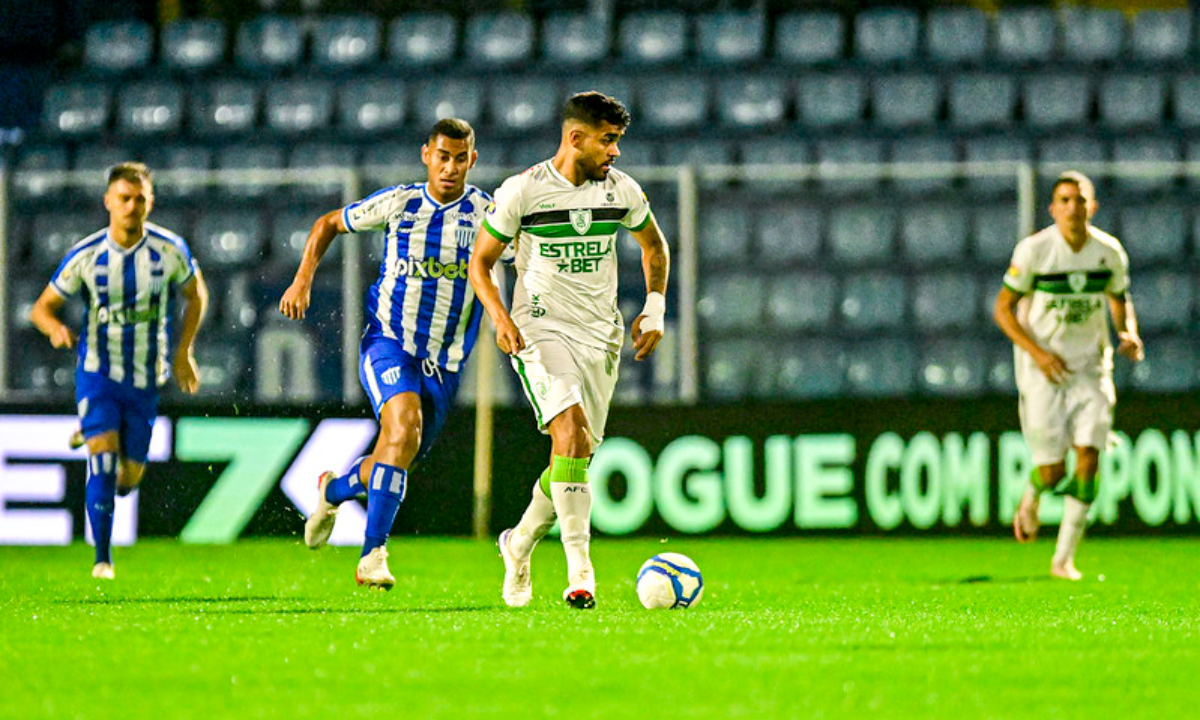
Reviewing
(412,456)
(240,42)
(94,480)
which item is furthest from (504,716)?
(240,42)

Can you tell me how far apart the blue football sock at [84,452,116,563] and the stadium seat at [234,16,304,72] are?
6.57 m

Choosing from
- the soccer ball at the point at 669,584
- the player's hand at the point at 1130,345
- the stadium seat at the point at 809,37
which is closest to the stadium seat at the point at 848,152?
the stadium seat at the point at 809,37

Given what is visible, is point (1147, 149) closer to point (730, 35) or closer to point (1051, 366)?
point (730, 35)

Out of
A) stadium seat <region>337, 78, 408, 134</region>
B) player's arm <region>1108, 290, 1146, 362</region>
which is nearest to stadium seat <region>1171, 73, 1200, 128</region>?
player's arm <region>1108, 290, 1146, 362</region>

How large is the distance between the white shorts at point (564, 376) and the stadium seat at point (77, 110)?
8421mm

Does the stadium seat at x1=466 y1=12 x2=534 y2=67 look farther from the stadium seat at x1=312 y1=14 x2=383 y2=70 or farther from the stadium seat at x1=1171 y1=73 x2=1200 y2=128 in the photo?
the stadium seat at x1=1171 y1=73 x2=1200 y2=128

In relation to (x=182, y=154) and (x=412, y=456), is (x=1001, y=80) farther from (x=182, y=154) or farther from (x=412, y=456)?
(x=412, y=456)

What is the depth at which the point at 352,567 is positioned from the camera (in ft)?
31.1

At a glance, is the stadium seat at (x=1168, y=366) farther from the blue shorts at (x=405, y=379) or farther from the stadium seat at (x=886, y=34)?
the blue shorts at (x=405, y=379)

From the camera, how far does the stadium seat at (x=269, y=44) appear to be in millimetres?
14750

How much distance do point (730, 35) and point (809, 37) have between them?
0.62 meters

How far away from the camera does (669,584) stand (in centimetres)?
674

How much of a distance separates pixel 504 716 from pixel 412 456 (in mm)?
3604

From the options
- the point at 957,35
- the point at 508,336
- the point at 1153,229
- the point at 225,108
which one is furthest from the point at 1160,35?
the point at 508,336
